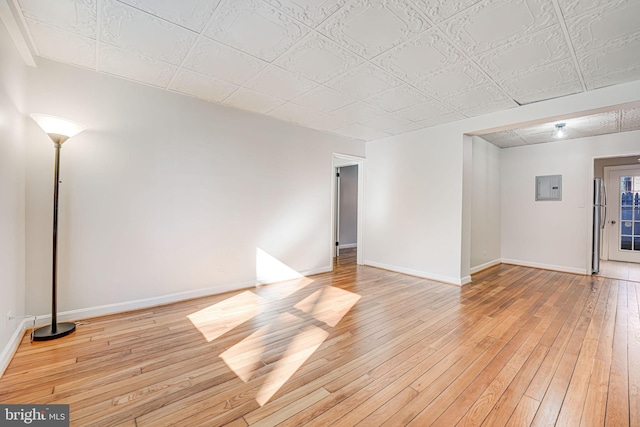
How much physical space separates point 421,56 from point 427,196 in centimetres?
263

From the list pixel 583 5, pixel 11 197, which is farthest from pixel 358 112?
pixel 11 197

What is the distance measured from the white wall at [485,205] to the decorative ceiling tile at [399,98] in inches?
88.2

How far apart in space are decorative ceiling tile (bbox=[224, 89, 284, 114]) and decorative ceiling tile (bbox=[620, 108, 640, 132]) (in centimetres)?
472

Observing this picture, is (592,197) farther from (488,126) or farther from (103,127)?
(103,127)

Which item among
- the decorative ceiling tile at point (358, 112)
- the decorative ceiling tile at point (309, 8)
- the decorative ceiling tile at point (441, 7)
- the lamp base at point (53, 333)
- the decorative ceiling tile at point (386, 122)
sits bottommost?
the lamp base at point (53, 333)

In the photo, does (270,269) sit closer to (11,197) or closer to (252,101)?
(252,101)

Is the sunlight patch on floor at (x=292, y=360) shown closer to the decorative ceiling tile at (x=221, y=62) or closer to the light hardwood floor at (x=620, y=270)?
the decorative ceiling tile at (x=221, y=62)

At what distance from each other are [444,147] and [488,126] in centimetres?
67

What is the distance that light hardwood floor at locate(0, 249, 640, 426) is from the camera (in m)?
1.57

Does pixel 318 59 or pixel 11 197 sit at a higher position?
pixel 318 59

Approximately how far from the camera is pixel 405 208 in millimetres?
4973

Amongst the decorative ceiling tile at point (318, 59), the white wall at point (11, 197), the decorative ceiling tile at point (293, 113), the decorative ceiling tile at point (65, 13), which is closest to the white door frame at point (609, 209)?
the decorative ceiling tile at point (293, 113)

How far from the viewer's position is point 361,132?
4.93m

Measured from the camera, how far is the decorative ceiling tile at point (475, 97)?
3107mm
